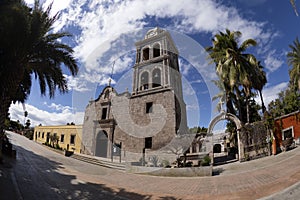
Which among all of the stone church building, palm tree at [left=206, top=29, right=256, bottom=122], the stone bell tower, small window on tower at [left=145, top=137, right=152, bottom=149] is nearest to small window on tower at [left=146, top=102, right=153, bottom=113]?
the stone church building

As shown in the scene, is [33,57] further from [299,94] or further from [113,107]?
[299,94]

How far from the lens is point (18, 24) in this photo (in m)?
6.18

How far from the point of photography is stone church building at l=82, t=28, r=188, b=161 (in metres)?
18.3

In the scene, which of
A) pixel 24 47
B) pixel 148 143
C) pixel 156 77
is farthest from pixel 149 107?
pixel 24 47

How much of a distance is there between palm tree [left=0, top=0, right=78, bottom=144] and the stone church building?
38.8 feet

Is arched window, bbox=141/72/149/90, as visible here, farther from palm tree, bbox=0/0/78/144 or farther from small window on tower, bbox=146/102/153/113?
palm tree, bbox=0/0/78/144

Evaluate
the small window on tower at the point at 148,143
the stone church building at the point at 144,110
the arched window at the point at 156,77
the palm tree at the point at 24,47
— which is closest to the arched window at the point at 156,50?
the stone church building at the point at 144,110

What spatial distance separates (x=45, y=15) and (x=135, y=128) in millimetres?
14345

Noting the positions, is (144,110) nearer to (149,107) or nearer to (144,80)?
(149,107)

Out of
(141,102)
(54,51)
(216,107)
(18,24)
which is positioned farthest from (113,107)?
(18,24)

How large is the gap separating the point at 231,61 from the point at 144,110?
9.44m

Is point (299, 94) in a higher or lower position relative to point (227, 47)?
lower

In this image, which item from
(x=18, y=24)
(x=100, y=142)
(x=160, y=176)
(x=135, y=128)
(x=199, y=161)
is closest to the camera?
(x=18, y=24)

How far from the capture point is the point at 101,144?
72.4 feet
